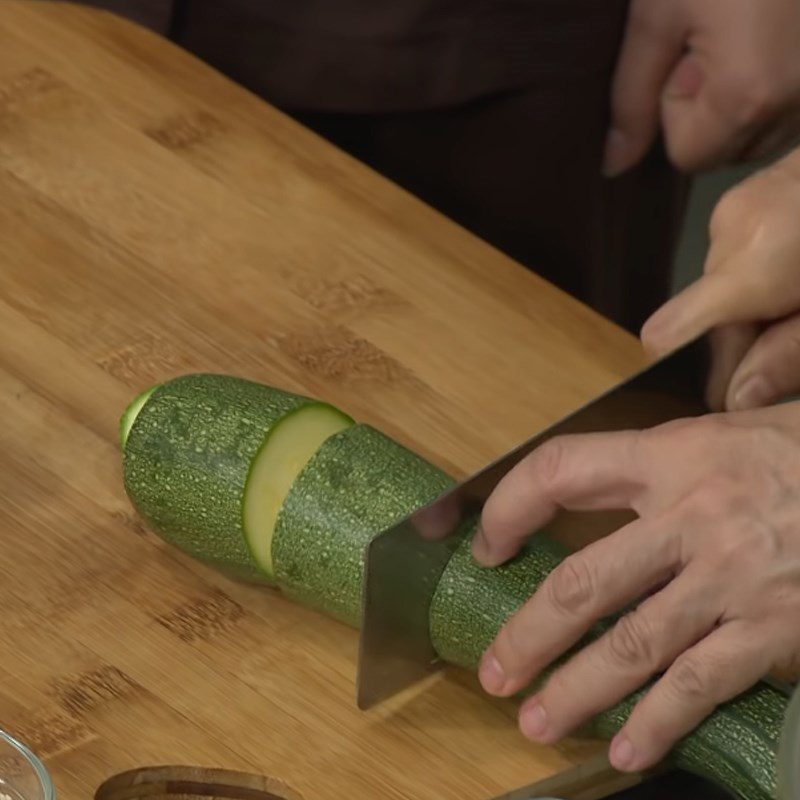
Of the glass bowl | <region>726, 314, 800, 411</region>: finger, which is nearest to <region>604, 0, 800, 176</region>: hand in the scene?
<region>726, 314, 800, 411</region>: finger

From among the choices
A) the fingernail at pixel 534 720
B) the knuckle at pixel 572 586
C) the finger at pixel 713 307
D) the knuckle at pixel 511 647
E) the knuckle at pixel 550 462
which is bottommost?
the fingernail at pixel 534 720

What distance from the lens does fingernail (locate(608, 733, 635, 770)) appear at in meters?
1.87

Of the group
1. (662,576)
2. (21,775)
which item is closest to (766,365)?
(662,576)

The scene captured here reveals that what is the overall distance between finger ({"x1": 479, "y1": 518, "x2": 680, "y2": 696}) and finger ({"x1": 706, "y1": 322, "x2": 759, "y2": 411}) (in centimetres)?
32

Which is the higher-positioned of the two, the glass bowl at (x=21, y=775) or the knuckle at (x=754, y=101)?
the knuckle at (x=754, y=101)

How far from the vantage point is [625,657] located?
1.86 metres

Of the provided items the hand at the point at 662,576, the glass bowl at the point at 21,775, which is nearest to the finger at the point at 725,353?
the hand at the point at 662,576

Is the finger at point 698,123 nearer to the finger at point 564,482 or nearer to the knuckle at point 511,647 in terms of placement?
the finger at point 564,482

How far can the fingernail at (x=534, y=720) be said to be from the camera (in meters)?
1.90

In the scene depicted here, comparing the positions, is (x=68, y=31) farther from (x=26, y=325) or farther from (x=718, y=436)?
(x=718, y=436)

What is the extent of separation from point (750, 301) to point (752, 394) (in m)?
0.13

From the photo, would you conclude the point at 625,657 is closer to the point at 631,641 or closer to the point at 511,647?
the point at 631,641

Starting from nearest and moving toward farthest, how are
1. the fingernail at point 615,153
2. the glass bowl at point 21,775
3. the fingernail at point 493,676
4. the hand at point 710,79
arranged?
the glass bowl at point 21,775
the fingernail at point 493,676
the hand at point 710,79
the fingernail at point 615,153

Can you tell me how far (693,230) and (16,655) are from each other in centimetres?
249
